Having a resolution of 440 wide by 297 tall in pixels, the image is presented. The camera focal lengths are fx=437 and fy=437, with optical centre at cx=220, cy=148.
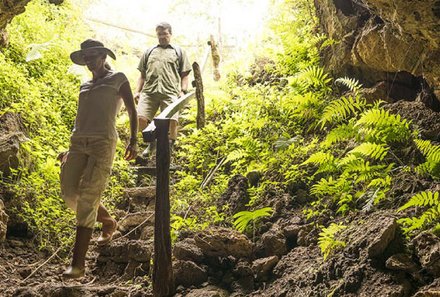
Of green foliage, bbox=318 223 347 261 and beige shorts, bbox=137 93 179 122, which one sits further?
beige shorts, bbox=137 93 179 122

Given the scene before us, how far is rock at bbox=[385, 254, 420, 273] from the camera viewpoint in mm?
3055

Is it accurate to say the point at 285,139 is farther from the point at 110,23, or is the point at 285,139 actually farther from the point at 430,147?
the point at 110,23

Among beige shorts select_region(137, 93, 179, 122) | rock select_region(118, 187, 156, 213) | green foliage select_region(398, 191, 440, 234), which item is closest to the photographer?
green foliage select_region(398, 191, 440, 234)

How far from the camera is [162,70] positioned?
7.68 metres

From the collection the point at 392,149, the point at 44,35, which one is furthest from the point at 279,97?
the point at 44,35

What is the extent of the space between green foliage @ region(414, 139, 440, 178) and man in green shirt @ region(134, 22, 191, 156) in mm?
4229

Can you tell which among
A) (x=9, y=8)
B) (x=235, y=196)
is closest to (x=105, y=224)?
(x=235, y=196)

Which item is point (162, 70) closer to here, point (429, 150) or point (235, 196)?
point (235, 196)

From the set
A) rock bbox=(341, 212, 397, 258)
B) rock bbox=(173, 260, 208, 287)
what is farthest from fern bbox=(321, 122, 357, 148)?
rock bbox=(173, 260, 208, 287)

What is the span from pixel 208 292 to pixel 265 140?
3.72 m

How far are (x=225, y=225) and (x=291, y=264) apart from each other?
4.28 feet

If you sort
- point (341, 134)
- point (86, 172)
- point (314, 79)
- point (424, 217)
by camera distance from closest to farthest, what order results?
point (424, 217) → point (86, 172) → point (341, 134) → point (314, 79)

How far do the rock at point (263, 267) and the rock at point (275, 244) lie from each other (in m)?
0.19

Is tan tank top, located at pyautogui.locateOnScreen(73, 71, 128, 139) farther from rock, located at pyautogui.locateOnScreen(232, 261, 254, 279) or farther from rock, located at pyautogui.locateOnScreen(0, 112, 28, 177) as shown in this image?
rock, located at pyautogui.locateOnScreen(232, 261, 254, 279)
